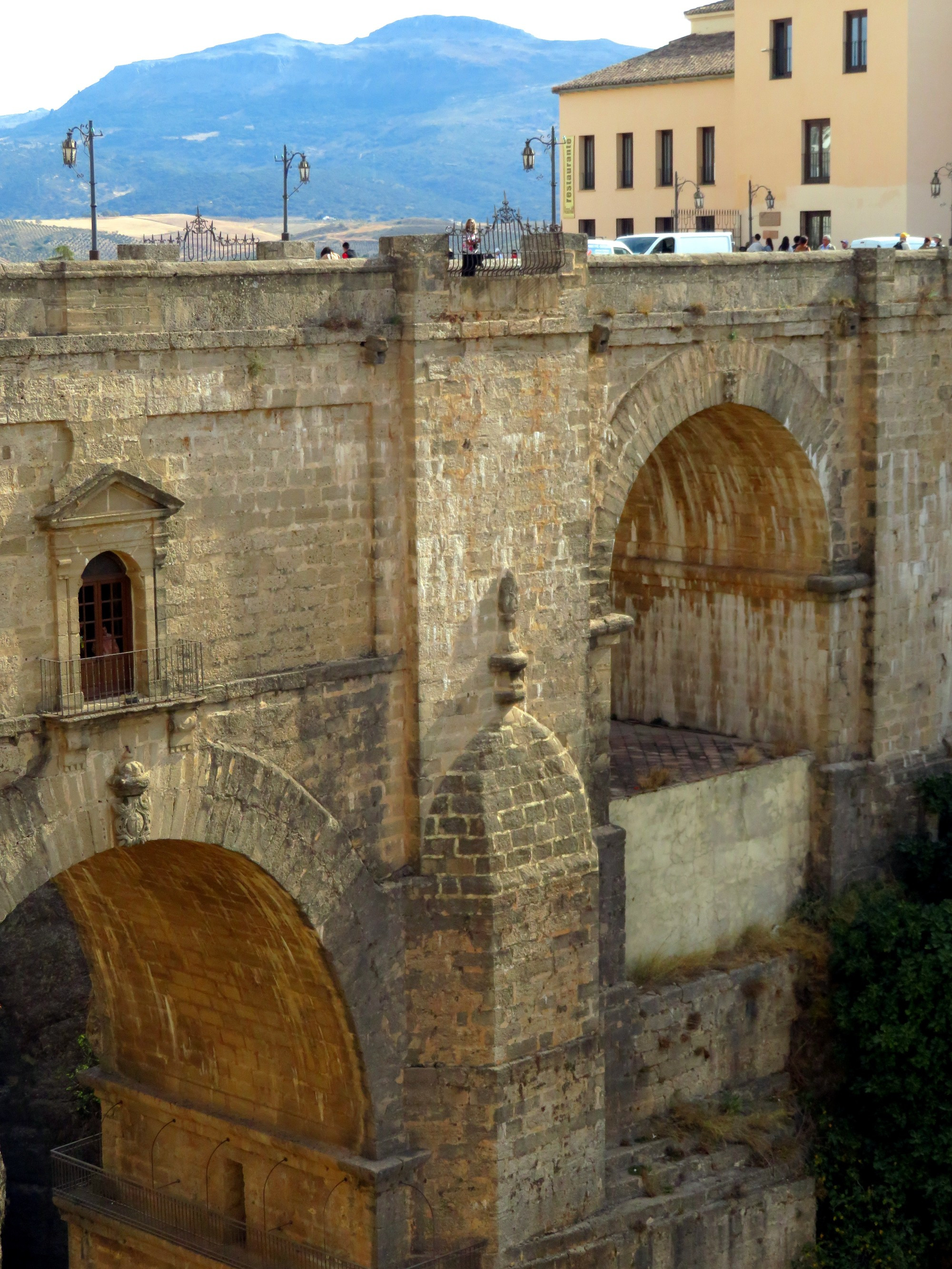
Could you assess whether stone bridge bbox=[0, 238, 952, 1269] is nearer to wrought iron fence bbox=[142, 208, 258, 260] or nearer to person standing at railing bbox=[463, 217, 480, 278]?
person standing at railing bbox=[463, 217, 480, 278]

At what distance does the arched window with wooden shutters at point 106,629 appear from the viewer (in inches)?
768

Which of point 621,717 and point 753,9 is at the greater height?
point 753,9

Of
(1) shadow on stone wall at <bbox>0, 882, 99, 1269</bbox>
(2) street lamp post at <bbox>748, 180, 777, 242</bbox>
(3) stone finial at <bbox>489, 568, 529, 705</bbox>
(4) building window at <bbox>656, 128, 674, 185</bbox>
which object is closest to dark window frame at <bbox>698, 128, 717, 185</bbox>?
(4) building window at <bbox>656, 128, 674, 185</bbox>

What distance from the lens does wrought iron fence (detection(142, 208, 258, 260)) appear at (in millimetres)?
21391

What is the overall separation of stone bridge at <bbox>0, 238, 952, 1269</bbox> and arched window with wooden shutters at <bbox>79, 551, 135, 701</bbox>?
3 cm

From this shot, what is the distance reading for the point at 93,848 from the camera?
19656mm

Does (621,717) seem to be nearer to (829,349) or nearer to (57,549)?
(829,349)

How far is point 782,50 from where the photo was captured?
42906 mm

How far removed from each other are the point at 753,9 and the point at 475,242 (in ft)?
72.6

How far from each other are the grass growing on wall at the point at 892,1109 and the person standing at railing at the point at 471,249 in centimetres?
1042

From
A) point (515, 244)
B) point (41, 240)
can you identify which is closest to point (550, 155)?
point (515, 244)

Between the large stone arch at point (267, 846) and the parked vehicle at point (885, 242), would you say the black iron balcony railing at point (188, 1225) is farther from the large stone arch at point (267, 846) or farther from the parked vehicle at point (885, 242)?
the parked vehicle at point (885, 242)

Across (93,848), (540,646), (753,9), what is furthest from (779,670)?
Answer: (753,9)

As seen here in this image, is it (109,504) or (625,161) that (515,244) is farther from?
(625,161)
